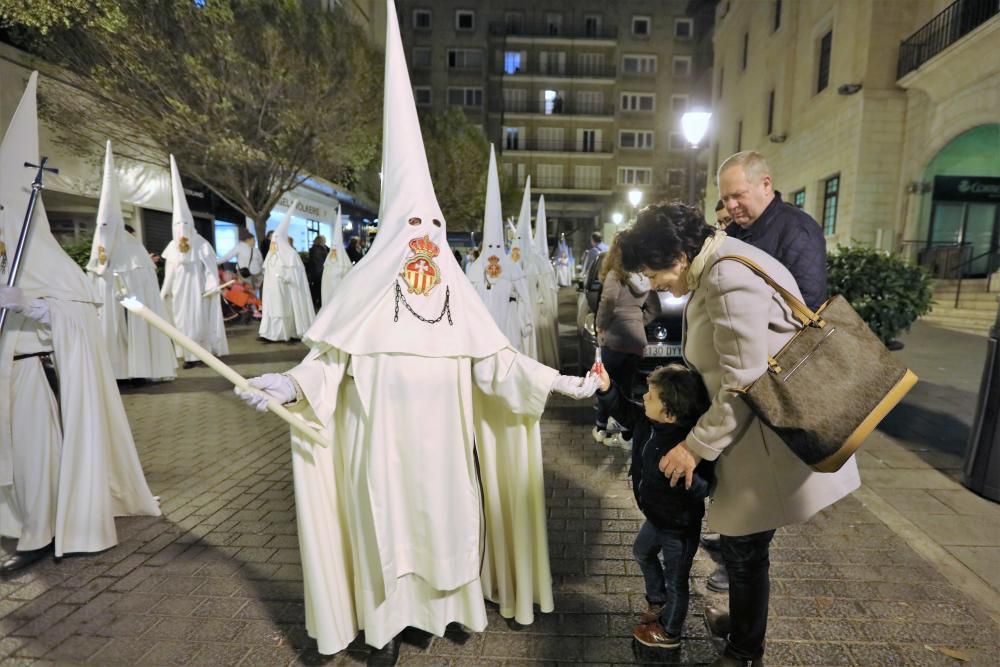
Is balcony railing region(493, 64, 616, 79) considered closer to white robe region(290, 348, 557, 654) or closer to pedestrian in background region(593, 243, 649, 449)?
pedestrian in background region(593, 243, 649, 449)

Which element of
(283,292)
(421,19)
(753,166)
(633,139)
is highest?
(421,19)

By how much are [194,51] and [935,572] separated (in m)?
15.4

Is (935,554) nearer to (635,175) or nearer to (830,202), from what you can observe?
(830,202)

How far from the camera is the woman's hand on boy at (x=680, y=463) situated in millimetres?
2043

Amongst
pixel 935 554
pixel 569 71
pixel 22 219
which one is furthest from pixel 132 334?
pixel 569 71

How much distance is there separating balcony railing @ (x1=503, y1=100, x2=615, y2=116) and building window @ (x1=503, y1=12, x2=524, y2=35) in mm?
6579

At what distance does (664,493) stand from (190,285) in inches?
378

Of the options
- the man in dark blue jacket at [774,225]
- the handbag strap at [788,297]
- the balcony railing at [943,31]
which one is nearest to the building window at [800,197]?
the balcony railing at [943,31]

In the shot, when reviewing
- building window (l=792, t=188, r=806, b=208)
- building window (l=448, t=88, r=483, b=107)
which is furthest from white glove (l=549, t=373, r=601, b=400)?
building window (l=448, t=88, r=483, b=107)

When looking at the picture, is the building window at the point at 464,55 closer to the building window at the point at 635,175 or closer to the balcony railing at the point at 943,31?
the building window at the point at 635,175

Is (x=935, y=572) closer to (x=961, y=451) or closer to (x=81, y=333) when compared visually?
(x=961, y=451)

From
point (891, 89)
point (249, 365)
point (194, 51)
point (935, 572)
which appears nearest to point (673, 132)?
point (891, 89)

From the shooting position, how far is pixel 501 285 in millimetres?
7254

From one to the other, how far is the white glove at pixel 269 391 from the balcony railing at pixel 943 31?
17282 millimetres
